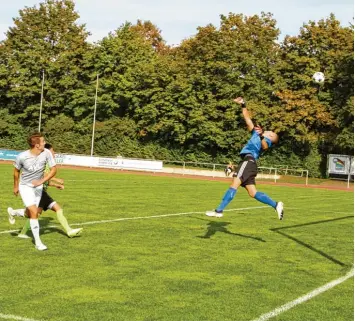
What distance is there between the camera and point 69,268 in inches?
302

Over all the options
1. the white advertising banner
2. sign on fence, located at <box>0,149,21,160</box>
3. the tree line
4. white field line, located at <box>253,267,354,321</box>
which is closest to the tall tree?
the tree line

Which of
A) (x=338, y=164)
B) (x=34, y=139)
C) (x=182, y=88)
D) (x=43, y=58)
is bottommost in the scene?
(x=34, y=139)

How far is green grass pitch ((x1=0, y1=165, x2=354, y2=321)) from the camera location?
19.3 ft

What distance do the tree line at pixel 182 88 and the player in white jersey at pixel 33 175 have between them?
1702 inches

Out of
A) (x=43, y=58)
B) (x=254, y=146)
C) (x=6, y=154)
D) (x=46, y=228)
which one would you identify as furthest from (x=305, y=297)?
(x=43, y=58)

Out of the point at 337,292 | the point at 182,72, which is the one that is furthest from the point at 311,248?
the point at 182,72

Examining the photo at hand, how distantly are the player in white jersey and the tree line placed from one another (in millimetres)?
43240

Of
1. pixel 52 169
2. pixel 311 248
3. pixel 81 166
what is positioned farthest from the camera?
pixel 81 166

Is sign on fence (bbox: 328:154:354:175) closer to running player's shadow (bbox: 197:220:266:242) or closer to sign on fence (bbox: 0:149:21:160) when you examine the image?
sign on fence (bbox: 0:149:21:160)

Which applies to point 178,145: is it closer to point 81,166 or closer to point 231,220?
point 81,166

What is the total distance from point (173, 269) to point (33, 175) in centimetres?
288

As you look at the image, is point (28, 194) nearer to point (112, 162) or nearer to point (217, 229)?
point (217, 229)

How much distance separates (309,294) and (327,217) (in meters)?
9.89

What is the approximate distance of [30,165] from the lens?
8961 mm
